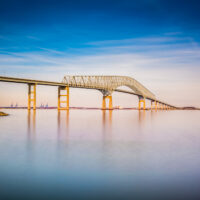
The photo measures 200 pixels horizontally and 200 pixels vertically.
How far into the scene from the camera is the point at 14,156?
913 cm

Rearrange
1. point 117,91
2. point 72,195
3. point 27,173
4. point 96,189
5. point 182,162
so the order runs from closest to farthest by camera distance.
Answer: point 72,195, point 96,189, point 27,173, point 182,162, point 117,91

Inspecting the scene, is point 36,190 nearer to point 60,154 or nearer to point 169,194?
point 169,194

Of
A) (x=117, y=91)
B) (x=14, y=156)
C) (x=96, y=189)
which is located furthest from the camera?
(x=117, y=91)

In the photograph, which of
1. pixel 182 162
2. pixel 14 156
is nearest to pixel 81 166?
pixel 14 156

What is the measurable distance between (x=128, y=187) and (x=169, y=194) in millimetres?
970

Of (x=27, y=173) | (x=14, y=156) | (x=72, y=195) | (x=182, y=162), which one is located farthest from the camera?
(x=14, y=156)

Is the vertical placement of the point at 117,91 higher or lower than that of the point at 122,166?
higher

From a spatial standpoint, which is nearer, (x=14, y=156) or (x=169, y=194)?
(x=169, y=194)

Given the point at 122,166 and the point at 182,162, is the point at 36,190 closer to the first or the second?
the point at 122,166

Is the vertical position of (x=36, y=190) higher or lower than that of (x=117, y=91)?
lower

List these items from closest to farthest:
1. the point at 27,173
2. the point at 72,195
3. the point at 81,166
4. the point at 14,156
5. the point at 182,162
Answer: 1. the point at 72,195
2. the point at 27,173
3. the point at 81,166
4. the point at 182,162
5. the point at 14,156

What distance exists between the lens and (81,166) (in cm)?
772

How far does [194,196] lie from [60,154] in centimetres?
570

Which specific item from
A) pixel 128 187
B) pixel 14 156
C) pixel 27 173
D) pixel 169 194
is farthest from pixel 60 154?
pixel 169 194
